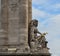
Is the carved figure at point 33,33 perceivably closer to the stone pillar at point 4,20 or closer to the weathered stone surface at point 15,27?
the weathered stone surface at point 15,27

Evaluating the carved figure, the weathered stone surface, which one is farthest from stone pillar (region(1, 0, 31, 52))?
the carved figure

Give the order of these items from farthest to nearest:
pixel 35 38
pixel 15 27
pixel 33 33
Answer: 1. pixel 33 33
2. pixel 35 38
3. pixel 15 27

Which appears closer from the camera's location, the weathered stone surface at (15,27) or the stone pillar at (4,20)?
the weathered stone surface at (15,27)

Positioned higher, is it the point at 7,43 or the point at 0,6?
the point at 0,6

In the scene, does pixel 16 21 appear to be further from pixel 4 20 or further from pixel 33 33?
pixel 33 33

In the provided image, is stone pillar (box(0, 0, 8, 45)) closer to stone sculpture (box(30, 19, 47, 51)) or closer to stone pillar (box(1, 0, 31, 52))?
stone pillar (box(1, 0, 31, 52))

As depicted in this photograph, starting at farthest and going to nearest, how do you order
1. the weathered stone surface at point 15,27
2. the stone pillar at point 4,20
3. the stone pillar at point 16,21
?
the stone pillar at point 4,20, the stone pillar at point 16,21, the weathered stone surface at point 15,27

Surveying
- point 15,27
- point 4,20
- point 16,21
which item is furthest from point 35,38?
point 4,20

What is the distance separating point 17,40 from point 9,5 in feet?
10.1

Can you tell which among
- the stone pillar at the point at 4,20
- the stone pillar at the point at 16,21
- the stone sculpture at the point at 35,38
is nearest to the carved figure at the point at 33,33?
the stone sculpture at the point at 35,38

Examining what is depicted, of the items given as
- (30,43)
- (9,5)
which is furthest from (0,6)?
(30,43)

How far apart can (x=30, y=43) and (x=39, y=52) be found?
1.47 m

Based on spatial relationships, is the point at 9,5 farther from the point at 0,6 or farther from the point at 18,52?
the point at 18,52

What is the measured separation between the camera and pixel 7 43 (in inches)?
1902
